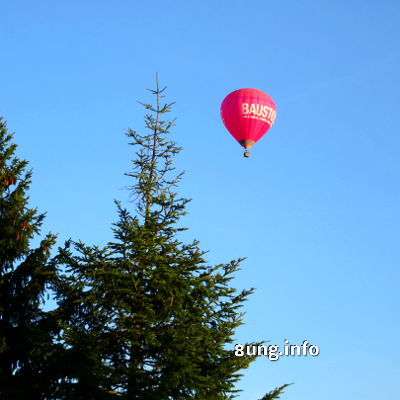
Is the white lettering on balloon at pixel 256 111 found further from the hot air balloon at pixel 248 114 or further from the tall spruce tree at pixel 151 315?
the tall spruce tree at pixel 151 315

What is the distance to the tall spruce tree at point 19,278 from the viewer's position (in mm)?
23188

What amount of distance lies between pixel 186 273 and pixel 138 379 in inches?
148

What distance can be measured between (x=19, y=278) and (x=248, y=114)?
27258 mm

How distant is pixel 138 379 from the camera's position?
22.6m

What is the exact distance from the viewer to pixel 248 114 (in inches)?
1913

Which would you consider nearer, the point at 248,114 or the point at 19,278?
the point at 19,278

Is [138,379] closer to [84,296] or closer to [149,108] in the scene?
[84,296]

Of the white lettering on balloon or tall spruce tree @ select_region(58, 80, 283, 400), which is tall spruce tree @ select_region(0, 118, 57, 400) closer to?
tall spruce tree @ select_region(58, 80, 283, 400)

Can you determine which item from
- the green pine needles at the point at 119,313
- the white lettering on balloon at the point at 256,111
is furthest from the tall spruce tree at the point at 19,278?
the white lettering on balloon at the point at 256,111

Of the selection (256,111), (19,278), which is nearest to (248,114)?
(256,111)

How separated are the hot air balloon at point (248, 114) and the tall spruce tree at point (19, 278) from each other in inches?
1005

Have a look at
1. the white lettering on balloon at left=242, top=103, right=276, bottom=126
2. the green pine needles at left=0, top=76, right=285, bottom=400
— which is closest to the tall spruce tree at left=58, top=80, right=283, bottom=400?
the green pine needles at left=0, top=76, right=285, bottom=400

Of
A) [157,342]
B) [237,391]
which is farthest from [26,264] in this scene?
[237,391]

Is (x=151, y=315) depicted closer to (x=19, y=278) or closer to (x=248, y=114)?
(x=19, y=278)
